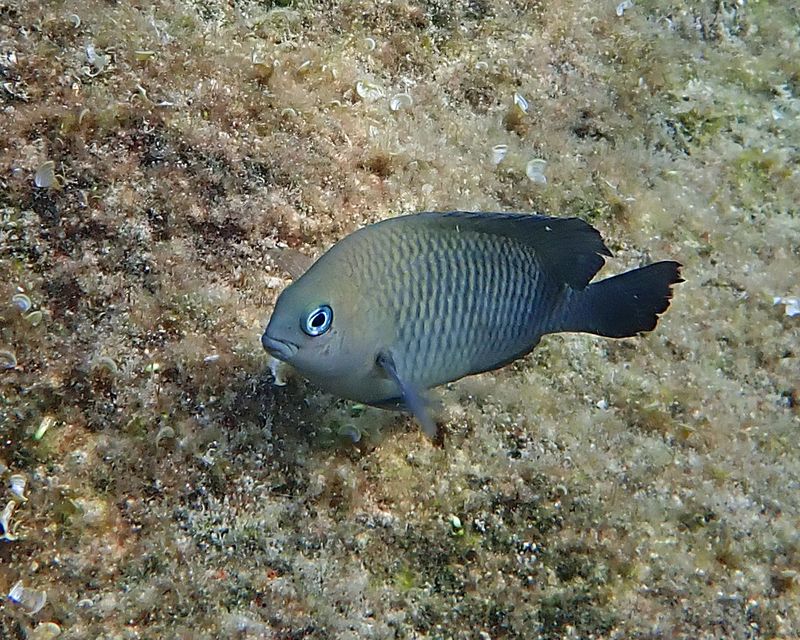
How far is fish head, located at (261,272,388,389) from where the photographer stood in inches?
81.7

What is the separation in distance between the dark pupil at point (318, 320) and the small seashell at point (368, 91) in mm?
1829

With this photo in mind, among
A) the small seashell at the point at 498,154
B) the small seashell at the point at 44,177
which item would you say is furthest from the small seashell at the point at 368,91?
the small seashell at the point at 44,177

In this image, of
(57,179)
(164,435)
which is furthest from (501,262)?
(57,179)

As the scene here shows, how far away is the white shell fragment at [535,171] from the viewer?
3.60 meters

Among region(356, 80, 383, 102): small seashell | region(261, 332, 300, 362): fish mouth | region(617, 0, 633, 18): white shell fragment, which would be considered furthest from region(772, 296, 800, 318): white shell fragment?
region(261, 332, 300, 362): fish mouth

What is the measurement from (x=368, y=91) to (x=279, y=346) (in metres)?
1.98

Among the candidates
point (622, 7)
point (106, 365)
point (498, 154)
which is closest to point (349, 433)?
point (106, 365)

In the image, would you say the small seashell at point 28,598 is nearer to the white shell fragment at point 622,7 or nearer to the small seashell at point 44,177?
the small seashell at point 44,177

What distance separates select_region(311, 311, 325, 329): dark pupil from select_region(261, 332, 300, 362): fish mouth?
0.09m

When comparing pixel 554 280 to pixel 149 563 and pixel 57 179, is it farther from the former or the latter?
pixel 57 179

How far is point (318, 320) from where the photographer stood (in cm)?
210

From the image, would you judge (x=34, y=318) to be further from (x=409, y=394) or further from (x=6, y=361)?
(x=409, y=394)

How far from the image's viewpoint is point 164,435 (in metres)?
2.48

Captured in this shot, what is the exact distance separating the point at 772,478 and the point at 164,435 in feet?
9.59
